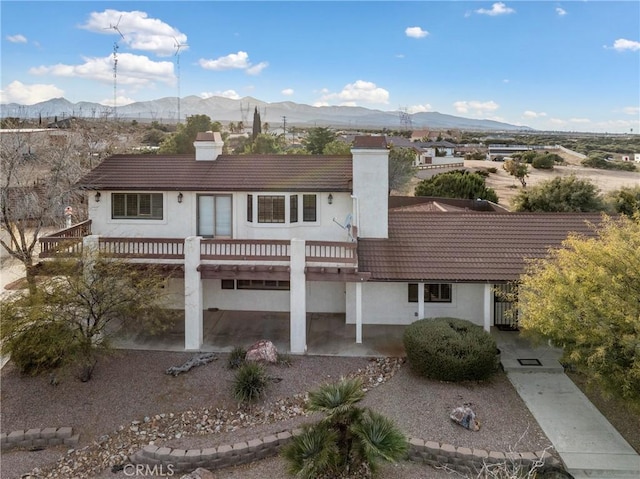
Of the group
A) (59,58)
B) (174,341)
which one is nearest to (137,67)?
(59,58)

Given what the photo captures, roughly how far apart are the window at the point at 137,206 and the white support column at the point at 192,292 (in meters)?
3.34

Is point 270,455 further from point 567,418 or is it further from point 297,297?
point 567,418

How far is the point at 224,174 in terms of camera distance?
19.0 m

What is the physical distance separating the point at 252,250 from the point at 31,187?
37.5 feet

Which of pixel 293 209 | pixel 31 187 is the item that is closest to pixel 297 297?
pixel 293 209

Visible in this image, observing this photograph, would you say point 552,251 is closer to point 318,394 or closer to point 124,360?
point 318,394

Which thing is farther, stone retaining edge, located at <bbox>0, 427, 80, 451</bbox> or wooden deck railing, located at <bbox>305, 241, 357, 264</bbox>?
wooden deck railing, located at <bbox>305, 241, 357, 264</bbox>

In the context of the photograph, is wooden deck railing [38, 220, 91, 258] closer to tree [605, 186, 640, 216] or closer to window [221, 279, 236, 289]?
window [221, 279, 236, 289]

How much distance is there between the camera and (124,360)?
15266mm

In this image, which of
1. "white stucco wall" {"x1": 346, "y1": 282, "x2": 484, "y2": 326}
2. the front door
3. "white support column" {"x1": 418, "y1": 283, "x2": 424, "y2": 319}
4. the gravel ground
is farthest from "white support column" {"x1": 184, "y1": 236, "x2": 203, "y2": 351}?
"white support column" {"x1": 418, "y1": 283, "x2": 424, "y2": 319}

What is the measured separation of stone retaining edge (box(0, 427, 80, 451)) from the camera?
469 inches

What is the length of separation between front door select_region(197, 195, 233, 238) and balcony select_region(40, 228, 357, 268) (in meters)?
2.26

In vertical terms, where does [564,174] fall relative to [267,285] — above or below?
above

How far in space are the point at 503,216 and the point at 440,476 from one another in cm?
1209
